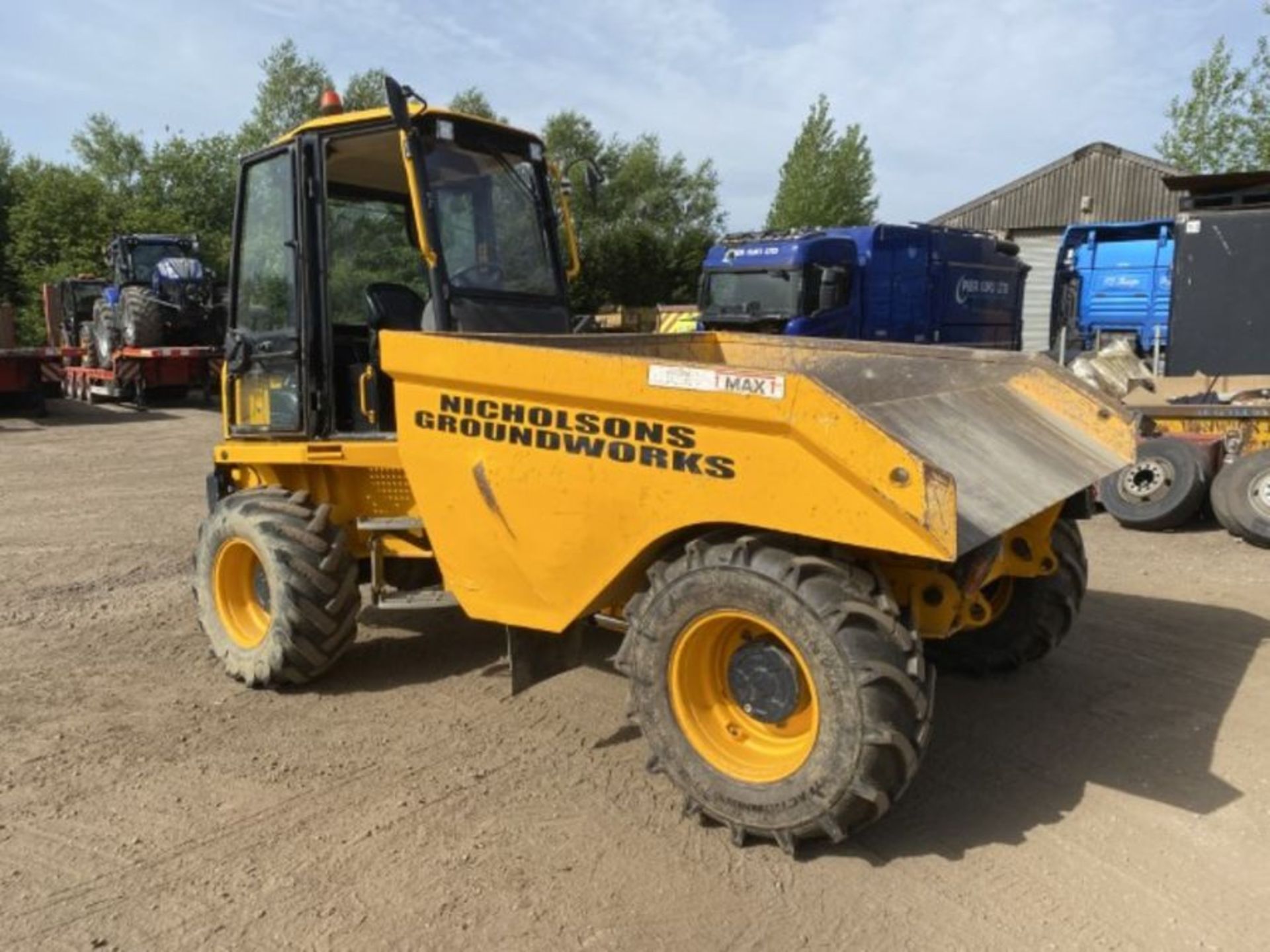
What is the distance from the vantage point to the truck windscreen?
13727 mm

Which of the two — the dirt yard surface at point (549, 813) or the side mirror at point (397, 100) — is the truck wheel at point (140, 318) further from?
the side mirror at point (397, 100)

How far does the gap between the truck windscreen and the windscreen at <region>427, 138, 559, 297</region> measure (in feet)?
29.7

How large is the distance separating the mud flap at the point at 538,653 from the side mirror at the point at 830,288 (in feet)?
34.7

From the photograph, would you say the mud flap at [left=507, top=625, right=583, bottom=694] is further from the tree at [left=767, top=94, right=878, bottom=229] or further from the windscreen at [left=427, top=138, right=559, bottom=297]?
the tree at [left=767, top=94, right=878, bottom=229]

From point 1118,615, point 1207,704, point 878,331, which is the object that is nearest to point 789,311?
point 878,331

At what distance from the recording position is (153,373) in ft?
59.8

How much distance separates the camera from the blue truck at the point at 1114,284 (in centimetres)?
1620

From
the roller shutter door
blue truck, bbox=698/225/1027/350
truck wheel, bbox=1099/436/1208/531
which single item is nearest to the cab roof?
truck wheel, bbox=1099/436/1208/531

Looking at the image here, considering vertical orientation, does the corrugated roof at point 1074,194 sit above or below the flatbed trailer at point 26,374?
above

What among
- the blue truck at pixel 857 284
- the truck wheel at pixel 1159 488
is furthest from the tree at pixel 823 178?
the truck wheel at pixel 1159 488

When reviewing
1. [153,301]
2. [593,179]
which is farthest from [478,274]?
[153,301]

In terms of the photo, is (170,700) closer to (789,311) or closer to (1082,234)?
(789,311)

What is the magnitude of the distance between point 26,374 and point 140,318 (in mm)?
Result: 2021

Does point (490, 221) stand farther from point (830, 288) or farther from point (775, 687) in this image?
point (830, 288)
